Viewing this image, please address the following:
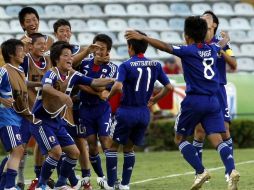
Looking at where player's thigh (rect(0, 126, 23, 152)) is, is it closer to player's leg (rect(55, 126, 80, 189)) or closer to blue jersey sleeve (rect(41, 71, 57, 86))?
player's leg (rect(55, 126, 80, 189))

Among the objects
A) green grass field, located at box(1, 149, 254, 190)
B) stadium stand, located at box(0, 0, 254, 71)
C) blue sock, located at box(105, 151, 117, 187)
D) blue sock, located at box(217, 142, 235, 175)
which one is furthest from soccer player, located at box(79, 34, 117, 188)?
stadium stand, located at box(0, 0, 254, 71)

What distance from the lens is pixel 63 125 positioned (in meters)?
13.3

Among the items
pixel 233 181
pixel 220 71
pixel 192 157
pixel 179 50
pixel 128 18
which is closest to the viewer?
pixel 233 181

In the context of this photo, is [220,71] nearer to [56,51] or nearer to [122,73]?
[122,73]

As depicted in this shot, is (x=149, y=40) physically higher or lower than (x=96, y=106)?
higher

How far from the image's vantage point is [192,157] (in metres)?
12.8

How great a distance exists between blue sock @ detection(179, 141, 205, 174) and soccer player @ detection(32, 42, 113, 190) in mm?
1269

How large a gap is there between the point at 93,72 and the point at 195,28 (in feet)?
6.67

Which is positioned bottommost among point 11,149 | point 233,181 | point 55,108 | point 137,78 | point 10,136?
point 233,181

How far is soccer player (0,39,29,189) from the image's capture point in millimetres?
12281

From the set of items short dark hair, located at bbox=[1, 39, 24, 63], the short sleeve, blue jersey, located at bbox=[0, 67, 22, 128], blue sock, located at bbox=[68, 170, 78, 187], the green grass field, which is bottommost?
the green grass field

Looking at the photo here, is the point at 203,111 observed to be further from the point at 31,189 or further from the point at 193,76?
the point at 31,189

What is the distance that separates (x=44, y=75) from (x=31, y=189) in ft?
5.27

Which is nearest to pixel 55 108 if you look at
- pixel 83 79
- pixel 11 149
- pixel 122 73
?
pixel 83 79
